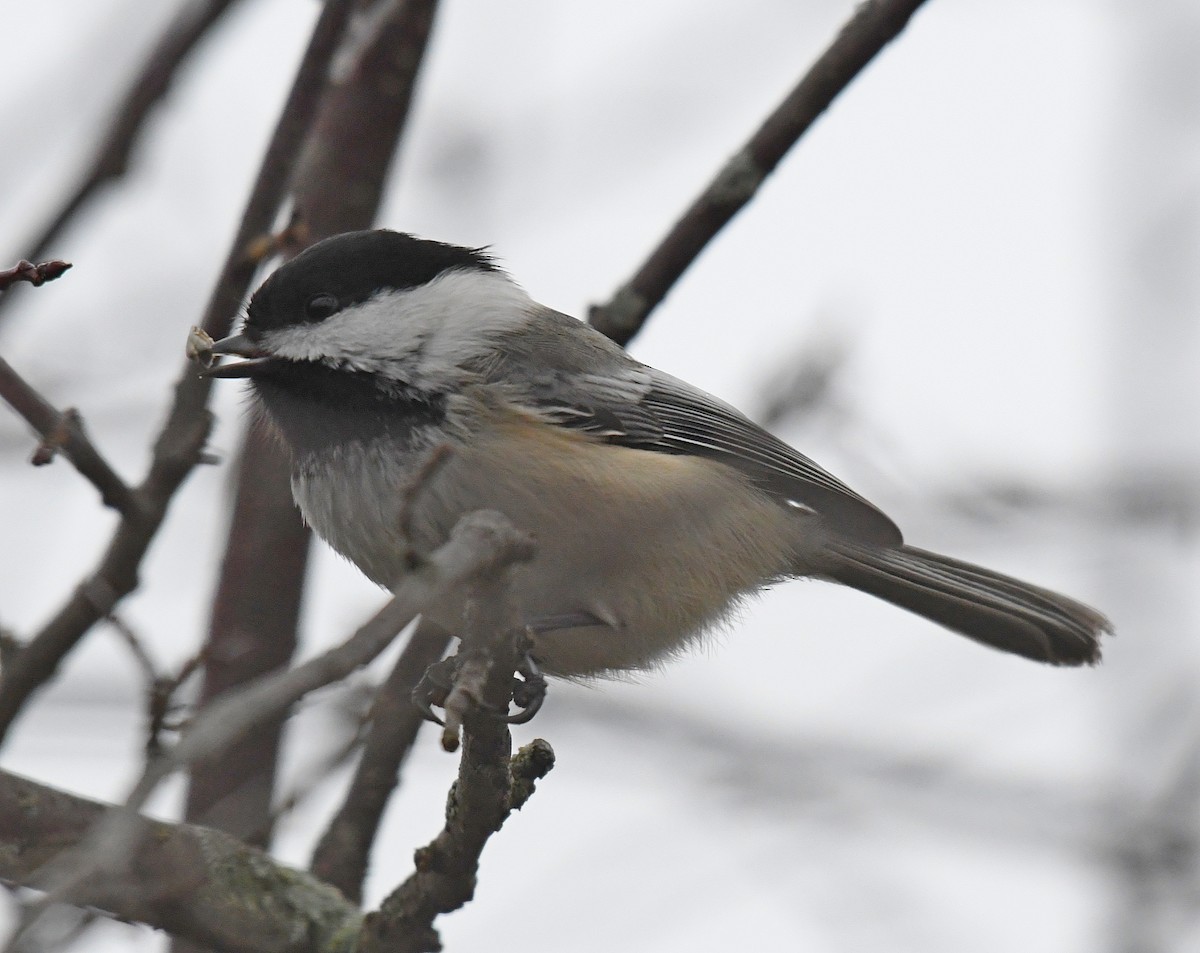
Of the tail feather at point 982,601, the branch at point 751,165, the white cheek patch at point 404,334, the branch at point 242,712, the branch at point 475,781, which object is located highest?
the branch at point 751,165

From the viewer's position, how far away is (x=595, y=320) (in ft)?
9.89

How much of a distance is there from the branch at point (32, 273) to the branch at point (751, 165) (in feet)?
4.71

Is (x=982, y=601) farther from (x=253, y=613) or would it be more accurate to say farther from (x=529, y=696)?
(x=253, y=613)

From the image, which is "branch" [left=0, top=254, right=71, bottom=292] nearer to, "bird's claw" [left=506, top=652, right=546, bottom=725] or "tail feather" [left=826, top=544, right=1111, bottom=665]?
"bird's claw" [left=506, top=652, right=546, bottom=725]

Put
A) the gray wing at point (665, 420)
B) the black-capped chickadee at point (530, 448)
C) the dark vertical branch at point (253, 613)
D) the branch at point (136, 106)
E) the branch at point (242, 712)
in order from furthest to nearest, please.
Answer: the dark vertical branch at point (253, 613) → the branch at point (136, 106) → the gray wing at point (665, 420) → the black-capped chickadee at point (530, 448) → the branch at point (242, 712)

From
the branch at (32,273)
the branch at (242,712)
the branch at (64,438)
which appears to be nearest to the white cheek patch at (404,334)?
the branch at (64,438)

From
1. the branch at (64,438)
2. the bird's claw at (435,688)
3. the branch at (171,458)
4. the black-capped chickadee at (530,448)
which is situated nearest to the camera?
the branch at (64,438)

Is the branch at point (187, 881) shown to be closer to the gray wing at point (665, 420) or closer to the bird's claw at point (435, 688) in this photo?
the bird's claw at point (435, 688)

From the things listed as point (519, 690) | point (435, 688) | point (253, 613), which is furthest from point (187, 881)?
point (253, 613)

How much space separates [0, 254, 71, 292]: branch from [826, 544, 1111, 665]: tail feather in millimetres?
1972

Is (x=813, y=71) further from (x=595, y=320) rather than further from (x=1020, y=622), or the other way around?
(x=1020, y=622)

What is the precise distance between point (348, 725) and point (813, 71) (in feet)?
5.27

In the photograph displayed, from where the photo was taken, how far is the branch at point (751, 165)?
8.92ft

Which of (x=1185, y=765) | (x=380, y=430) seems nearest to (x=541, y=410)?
(x=380, y=430)
